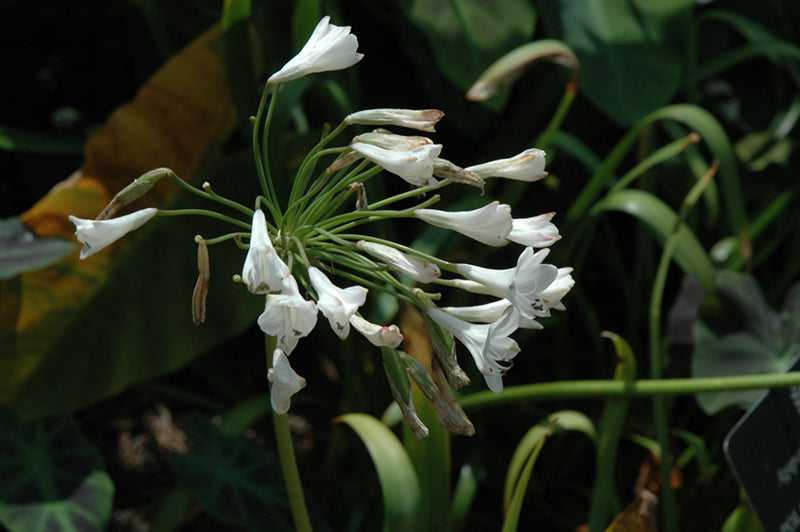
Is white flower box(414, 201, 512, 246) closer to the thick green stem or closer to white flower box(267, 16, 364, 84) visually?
white flower box(267, 16, 364, 84)

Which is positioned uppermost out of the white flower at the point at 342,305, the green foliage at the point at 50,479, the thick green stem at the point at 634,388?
the white flower at the point at 342,305

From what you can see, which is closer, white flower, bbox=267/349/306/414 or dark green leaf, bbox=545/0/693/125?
white flower, bbox=267/349/306/414

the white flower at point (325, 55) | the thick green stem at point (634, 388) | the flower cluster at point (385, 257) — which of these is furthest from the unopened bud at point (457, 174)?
the thick green stem at point (634, 388)

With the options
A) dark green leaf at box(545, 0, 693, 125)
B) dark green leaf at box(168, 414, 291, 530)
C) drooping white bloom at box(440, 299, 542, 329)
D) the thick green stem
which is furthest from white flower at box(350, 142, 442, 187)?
dark green leaf at box(545, 0, 693, 125)

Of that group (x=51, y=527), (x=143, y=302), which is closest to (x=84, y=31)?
(x=143, y=302)

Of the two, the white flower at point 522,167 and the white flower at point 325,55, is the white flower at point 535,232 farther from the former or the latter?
the white flower at point 325,55

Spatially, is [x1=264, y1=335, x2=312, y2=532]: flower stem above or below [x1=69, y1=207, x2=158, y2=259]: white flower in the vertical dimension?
below

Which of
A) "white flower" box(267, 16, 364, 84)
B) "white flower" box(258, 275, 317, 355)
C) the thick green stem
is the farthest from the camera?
the thick green stem
